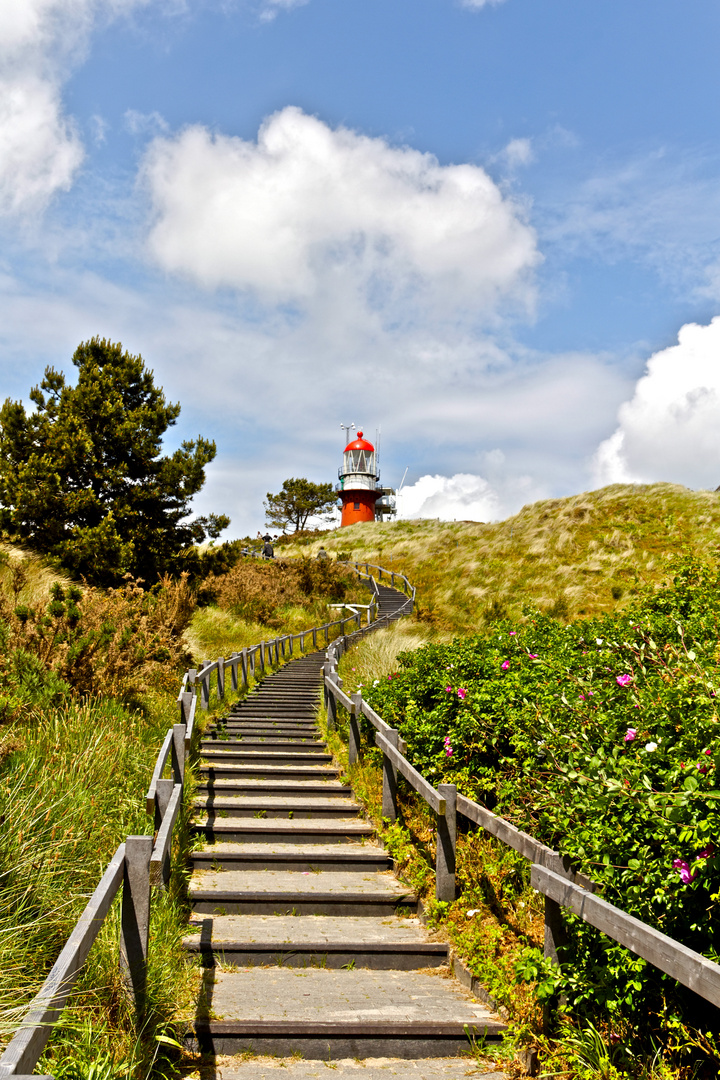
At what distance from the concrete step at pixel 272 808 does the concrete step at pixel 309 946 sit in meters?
2.68

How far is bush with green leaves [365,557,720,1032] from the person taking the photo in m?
3.44

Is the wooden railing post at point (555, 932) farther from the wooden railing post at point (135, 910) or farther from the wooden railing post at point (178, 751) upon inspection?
the wooden railing post at point (178, 751)

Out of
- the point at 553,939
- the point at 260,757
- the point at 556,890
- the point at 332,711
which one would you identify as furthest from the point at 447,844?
the point at 332,711

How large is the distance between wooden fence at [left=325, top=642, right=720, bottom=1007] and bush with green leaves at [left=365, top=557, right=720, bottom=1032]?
12 cm

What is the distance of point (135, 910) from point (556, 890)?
2.12 metres

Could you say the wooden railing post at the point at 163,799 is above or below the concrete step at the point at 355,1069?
above

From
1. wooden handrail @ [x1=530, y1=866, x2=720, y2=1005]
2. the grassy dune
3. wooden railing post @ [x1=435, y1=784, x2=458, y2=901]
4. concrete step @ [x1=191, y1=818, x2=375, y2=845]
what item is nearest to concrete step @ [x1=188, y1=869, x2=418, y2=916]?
wooden railing post @ [x1=435, y1=784, x2=458, y2=901]

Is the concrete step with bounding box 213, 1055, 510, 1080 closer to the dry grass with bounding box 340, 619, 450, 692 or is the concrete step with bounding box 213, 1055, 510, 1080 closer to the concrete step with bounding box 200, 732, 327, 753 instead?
the concrete step with bounding box 200, 732, 327, 753

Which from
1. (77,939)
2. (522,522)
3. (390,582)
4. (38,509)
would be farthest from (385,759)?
(522,522)

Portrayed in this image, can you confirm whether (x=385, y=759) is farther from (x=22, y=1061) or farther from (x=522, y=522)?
(x=522, y=522)

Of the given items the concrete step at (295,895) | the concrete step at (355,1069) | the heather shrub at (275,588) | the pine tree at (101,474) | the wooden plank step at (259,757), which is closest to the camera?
the concrete step at (355,1069)

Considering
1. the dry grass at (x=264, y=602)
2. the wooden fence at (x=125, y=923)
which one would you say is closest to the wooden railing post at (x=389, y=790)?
the wooden fence at (x=125, y=923)

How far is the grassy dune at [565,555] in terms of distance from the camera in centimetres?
2303

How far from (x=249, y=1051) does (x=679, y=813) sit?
104 inches
